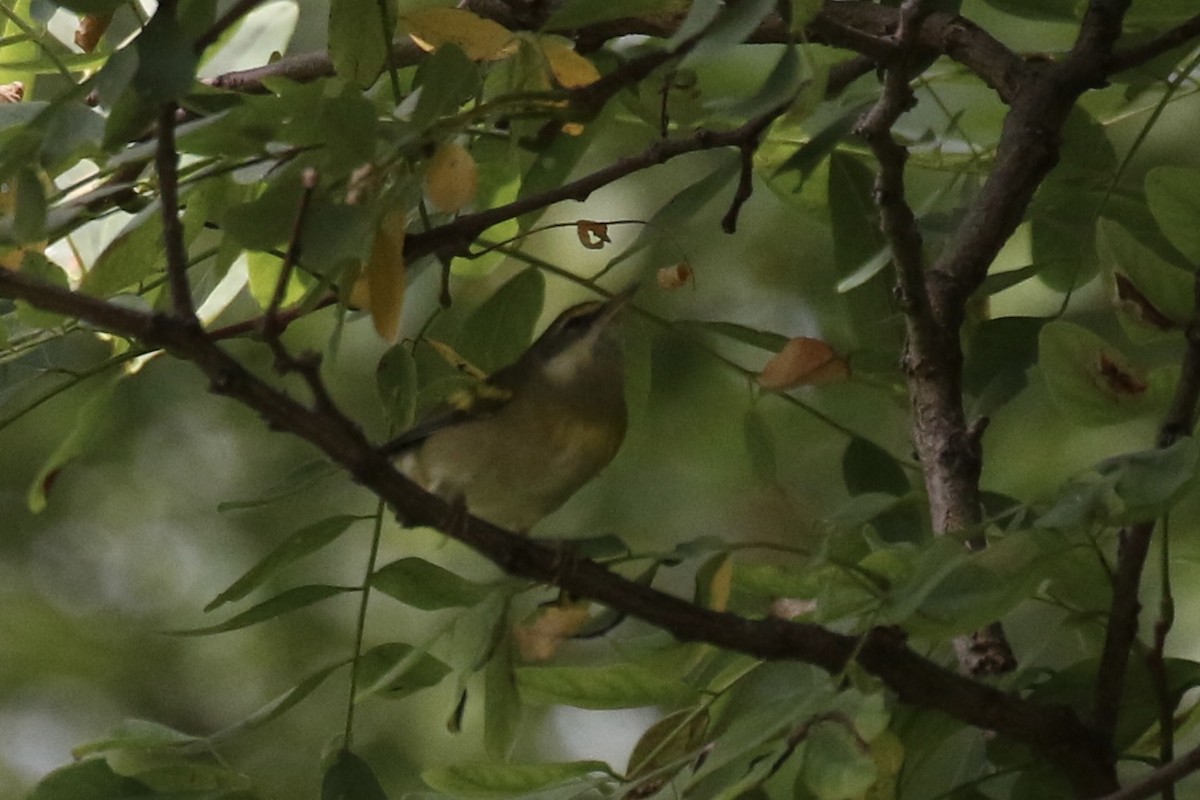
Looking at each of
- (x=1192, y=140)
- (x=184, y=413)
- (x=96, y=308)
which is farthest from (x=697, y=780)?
(x=184, y=413)

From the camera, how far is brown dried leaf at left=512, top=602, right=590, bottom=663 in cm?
68

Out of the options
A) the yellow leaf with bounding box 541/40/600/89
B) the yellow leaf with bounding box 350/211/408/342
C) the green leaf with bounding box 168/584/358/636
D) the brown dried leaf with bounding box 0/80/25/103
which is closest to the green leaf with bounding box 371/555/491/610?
the green leaf with bounding box 168/584/358/636

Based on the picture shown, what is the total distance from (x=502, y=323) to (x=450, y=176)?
0.25 meters

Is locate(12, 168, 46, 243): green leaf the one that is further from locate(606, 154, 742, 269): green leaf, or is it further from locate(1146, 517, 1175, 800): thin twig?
locate(1146, 517, 1175, 800): thin twig

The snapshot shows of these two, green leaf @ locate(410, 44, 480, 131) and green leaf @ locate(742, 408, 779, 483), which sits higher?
green leaf @ locate(410, 44, 480, 131)

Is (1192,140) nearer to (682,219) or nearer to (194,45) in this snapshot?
(682,219)

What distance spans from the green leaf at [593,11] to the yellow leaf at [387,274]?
0.10 metres

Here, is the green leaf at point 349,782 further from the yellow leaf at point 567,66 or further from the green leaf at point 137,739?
the yellow leaf at point 567,66

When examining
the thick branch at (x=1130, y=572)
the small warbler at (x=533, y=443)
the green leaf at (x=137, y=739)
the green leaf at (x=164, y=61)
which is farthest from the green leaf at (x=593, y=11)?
the small warbler at (x=533, y=443)

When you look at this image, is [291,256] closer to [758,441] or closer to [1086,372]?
[1086,372]

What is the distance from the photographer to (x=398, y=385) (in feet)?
2.37

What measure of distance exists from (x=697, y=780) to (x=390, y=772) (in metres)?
1.05

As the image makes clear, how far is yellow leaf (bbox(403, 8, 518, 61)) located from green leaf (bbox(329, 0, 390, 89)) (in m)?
0.04

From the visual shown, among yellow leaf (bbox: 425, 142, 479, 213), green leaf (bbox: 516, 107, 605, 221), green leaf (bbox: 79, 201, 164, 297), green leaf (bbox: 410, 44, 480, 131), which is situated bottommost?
green leaf (bbox: 79, 201, 164, 297)
